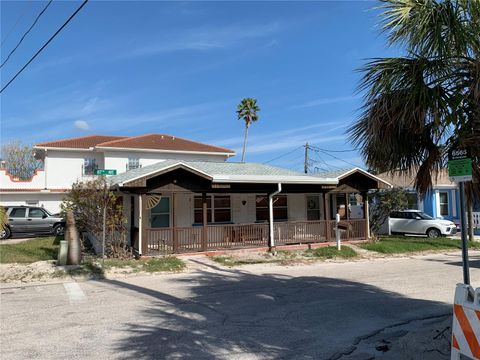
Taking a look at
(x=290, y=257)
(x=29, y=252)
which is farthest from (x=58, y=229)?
(x=290, y=257)

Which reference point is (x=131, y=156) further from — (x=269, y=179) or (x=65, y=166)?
(x=269, y=179)

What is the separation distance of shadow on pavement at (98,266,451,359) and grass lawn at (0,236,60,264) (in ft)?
17.7

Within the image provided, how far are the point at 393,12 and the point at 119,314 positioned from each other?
6.79 m

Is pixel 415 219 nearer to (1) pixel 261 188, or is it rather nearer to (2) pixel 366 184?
(2) pixel 366 184

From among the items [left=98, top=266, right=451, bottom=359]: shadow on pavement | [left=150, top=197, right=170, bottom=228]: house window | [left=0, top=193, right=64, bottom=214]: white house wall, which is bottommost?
[left=98, top=266, right=451, bottom=359]: shadow on pavement

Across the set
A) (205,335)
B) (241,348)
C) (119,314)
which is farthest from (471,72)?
(119,314)

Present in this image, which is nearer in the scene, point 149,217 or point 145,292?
point 145,292

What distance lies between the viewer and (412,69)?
20.5 feet

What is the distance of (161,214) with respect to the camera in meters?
18.4

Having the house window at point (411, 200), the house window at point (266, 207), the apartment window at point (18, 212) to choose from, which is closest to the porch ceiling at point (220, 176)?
the house window at point (266, 207)

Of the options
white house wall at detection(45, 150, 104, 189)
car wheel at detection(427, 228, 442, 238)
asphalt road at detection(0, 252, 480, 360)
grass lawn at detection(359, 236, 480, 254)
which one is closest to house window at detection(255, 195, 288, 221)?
grass lawn at detection(359, 236, 480, 254)

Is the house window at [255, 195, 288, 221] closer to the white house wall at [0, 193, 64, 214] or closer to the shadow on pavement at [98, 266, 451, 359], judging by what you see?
the shadow on pavement at [98, 266, 451, 359]

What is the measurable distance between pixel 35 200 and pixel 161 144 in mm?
9709

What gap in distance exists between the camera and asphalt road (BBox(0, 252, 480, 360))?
6.11 m
